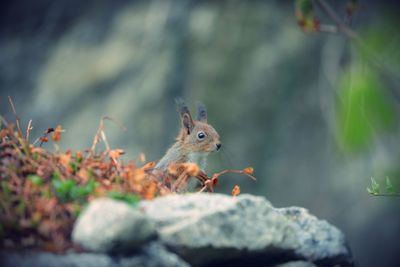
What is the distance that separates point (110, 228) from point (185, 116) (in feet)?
9.87

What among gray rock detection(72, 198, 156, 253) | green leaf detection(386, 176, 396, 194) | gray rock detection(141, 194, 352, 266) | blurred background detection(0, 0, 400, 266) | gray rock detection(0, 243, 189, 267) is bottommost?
gray rock detection(0, 243, 189, 267)

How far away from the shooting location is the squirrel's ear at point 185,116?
5758 mm

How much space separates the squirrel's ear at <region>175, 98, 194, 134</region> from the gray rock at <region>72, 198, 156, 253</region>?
2.46 meters

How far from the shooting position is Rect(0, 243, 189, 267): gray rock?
3.21 meters

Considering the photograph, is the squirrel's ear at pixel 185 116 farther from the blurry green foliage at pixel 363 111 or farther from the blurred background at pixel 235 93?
the blurred background at pixel 235 93

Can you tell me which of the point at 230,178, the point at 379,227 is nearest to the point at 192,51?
the point at 230,178

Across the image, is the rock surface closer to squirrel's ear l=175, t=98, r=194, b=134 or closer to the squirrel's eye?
squirrel's ear l=175, t=98, r=194, b=134

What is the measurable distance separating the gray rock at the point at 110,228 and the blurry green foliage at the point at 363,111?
1.21m

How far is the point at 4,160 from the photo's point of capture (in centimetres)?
399

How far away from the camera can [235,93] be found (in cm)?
1096

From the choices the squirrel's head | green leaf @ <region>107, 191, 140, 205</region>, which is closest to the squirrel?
the squirrel's head

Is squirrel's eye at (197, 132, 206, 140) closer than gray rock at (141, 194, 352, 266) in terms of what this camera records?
No

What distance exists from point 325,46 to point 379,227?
3165mm

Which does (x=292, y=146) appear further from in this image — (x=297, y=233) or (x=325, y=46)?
(x=297, y=233)
